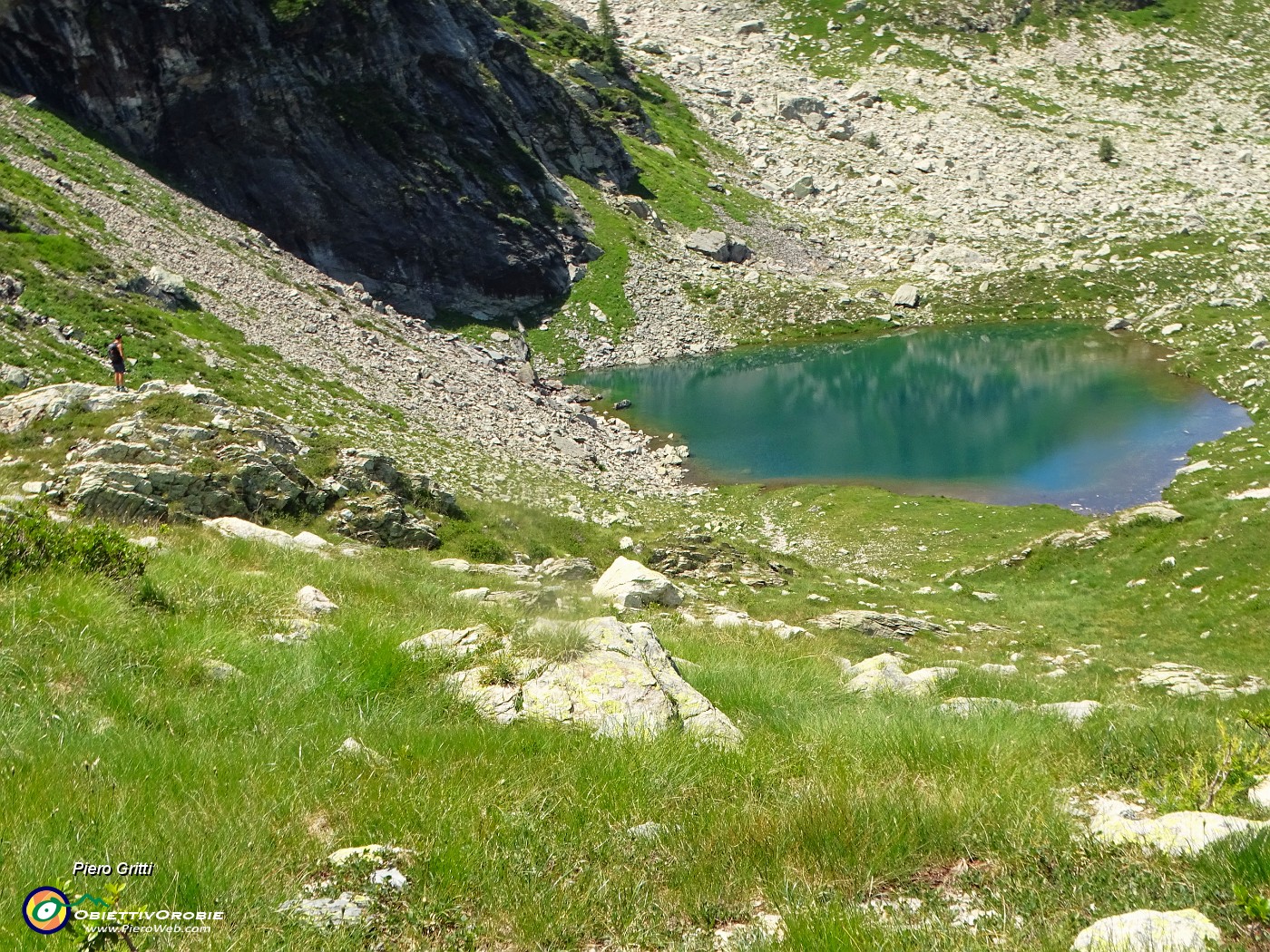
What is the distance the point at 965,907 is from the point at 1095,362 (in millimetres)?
66404

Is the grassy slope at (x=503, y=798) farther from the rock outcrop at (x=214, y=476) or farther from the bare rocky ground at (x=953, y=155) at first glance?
the bare rocky ground at (x=953, y=155)

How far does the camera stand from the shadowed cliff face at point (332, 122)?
2318 inches

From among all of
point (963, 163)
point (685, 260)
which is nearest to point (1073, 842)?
point (685, 260)

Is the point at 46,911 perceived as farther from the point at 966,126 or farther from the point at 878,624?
the point at 966,126

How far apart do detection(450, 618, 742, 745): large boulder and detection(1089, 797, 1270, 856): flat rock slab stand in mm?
2734

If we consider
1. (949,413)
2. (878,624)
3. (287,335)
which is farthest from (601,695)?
(949,413)

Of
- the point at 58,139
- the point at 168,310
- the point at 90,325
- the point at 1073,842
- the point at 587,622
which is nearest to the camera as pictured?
the point at 1073,842

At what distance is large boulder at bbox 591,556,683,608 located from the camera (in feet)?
59.0

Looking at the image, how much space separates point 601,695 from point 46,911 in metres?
4.45

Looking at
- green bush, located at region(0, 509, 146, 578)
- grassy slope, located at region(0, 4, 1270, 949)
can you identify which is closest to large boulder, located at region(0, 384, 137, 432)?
grassy slope, located at region(0, 4, 1270, 949)

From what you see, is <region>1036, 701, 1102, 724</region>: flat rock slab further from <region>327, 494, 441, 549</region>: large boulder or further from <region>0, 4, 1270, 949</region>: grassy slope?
<region>327, 494, 441, 549</region>: large boulder

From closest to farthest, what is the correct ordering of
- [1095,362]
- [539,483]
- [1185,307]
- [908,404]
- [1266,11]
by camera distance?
1. [539,483]
2. [908,404]
3. [1095,362]
4. [1185,307]
5. [1266,11]

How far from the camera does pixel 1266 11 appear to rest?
420 feet

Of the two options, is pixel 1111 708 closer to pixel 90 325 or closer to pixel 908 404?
pixel 90 325
